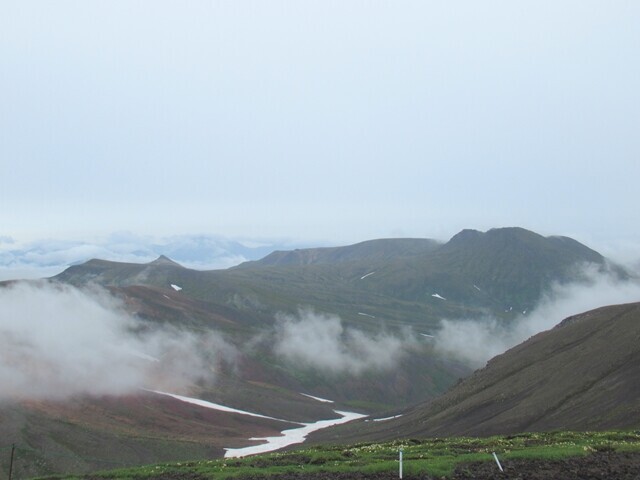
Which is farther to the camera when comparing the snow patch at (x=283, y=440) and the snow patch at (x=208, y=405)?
the snow patch at (x=208, y=405)

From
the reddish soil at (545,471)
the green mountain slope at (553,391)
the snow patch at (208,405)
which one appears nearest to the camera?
the reddish soil at (545,471)

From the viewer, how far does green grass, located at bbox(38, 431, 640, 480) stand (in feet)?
100

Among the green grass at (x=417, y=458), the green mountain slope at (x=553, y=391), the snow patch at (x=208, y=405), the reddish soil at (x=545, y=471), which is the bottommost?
the snow patch at (x=208, y=405)

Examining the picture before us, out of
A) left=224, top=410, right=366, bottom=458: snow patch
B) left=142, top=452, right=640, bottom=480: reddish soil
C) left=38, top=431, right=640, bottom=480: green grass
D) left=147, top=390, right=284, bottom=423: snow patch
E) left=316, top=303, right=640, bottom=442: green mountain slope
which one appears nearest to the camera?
left=142, top=452, right=640, bottom=480: reddish soil

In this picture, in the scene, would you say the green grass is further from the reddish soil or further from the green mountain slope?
the green mountain slope

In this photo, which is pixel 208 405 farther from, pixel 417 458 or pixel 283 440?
pixel 417 458

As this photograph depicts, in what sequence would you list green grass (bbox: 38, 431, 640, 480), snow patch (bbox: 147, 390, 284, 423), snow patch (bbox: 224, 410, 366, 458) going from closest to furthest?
green grass (bbox: 38, 431, 640, 480)
snow patch (bbox: 224, 410, 366, 458)
snow patch (bbox: 147, 390, 284, 423)

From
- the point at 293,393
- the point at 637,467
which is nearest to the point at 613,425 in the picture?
the point at 637,467

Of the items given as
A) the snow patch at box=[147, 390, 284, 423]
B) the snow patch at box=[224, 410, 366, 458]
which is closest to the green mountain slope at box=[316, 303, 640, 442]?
the snow patch at box=[224, 410, 366, 458]

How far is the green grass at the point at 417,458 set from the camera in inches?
1204

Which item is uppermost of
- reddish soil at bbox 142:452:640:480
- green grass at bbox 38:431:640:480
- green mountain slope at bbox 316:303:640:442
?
reddish soil at bbox 142:452:640:480

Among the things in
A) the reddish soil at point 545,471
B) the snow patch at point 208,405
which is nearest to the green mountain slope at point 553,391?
the reddish soil at point 545,471

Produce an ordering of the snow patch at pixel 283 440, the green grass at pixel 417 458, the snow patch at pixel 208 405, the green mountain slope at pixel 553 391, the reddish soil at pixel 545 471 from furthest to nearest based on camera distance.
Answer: the snow patch at pixel 208 405 → the snow patch at pixel 283 440 → the green mountain slope at pixel 553 391 → the green grass at pixel 417 458 → the reddish soil at pixel 545 471

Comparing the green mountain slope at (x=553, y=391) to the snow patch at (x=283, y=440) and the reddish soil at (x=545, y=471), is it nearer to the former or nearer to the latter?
the snow patch at (x=283, y=440)
